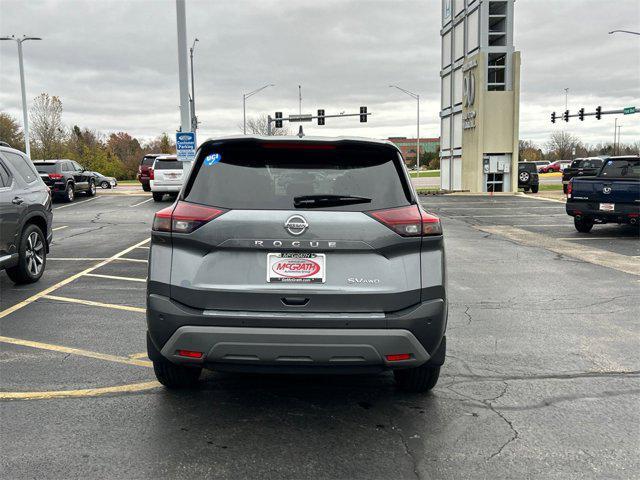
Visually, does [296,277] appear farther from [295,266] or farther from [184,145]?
[184,145]

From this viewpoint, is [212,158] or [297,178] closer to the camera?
[297,178]

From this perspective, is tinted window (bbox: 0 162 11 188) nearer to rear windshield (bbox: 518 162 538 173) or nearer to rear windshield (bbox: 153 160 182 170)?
rear windshield (bbox: 153 160 182 170)

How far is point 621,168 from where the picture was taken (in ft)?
49.3

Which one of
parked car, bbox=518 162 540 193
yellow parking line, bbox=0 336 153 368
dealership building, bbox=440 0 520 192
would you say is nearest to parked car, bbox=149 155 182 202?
dealership building, bbox=440 0 520 192

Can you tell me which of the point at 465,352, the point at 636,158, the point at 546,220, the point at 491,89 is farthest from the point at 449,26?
the point at 465,352

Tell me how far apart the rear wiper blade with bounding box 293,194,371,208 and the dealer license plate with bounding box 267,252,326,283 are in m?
0.30

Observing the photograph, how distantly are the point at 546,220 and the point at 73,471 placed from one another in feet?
60.4

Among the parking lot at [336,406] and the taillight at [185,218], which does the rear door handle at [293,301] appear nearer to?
the taillight at [185,218]

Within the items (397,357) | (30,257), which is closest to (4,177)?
(30,257)

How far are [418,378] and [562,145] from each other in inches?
4849

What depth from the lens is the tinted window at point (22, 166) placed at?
860cm

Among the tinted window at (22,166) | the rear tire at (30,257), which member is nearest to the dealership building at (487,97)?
the tinted window at (22,166)

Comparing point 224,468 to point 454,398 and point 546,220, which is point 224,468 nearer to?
point 454,398

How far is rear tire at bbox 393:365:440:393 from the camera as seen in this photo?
425 centimetres
